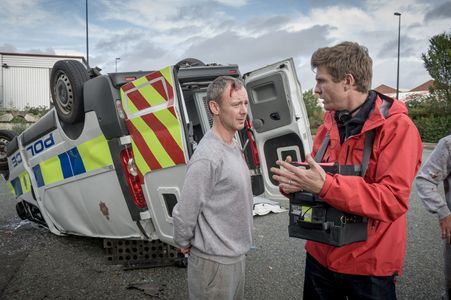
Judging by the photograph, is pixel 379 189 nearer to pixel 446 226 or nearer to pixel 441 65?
pixel 446 226

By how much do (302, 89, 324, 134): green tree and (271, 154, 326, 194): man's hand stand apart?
29823 mm

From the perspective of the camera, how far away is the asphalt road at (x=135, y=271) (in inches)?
126

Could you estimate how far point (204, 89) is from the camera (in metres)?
3.72

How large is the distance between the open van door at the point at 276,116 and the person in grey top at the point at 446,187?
0.89 metres

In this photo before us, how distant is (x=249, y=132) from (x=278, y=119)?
31 cm

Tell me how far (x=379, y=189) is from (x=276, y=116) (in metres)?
1.83

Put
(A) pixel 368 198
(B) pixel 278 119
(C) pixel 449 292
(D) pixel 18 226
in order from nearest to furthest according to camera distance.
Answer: (A) pixel 368 198
(C) pixel 449 292
(B) pixel 278 119
(D) pixel 18 226

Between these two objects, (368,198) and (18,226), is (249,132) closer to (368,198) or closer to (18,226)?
(368,198)

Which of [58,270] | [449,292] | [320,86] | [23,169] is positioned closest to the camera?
[320,86]

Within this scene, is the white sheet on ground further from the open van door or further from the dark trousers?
the dark trousers

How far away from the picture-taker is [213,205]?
6.35 feet

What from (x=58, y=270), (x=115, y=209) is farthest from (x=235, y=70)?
(x=58, y=270)

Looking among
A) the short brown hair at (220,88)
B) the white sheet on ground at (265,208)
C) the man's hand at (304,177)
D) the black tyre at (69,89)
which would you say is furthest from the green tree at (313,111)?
the man's hand at (304,177)

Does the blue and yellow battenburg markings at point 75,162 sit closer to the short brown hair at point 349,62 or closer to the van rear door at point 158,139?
the van rear door at point 158,139
